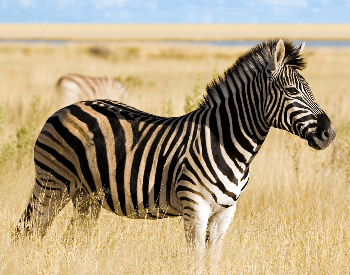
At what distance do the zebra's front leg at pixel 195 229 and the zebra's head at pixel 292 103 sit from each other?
99 centimetres

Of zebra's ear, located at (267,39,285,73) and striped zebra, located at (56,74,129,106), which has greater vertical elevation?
striped zebra, located at (56,74,129,106)

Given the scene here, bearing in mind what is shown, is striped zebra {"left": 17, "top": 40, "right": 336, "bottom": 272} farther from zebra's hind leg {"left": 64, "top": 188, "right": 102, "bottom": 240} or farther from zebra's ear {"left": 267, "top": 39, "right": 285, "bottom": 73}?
zebra's hind leg {"left": 64, "top": 188, "right": 102, "bottom": 240}

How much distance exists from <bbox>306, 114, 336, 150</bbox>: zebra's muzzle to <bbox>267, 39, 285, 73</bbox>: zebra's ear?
1.84 ft

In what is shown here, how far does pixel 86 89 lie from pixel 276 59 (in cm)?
953

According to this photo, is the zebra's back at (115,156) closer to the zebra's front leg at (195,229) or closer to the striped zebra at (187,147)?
the striped zebra at (187,147)

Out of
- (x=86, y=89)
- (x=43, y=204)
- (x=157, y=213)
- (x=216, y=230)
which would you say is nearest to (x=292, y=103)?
(x=216, y=230)

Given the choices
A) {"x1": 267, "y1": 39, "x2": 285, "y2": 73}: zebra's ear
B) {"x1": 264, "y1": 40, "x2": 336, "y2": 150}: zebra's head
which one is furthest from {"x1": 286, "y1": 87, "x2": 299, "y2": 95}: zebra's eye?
{"x1": 267, "y1": 39, "x2": 285, "y2": 73}: zebra's ear

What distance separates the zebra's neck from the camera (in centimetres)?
402

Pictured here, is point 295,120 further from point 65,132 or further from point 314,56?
point 314,56

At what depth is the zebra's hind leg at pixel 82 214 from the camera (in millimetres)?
4805

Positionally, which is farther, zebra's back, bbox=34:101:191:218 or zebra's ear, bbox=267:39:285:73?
zebra's back, bbox=34:101:191:218

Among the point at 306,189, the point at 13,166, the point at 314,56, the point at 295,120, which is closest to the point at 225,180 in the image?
the point at 295,120

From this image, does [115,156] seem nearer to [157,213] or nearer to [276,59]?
[157,213]

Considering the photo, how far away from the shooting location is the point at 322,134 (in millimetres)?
3719
